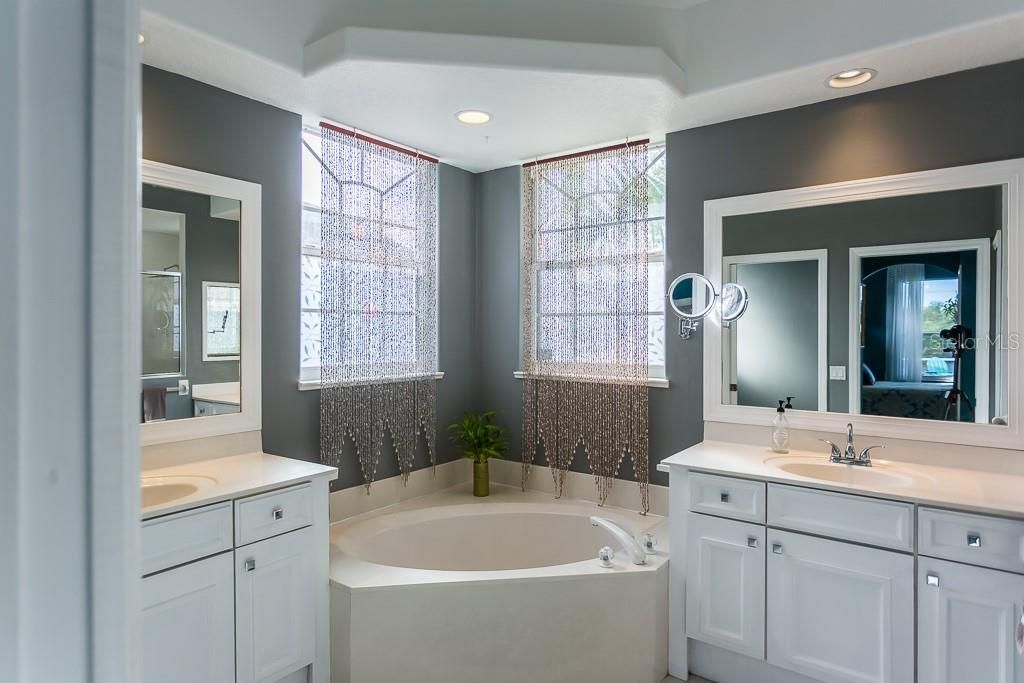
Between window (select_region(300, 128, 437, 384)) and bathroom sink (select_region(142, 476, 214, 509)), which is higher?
window (select_region(300, 128, 437, 384))

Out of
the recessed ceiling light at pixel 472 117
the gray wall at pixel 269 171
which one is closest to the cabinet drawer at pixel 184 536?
the gray wall at pixel 269 171

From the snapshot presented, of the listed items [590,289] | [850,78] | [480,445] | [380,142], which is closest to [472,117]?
[380,142]

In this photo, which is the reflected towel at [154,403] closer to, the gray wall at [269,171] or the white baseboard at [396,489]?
the gray wall at [269,171]

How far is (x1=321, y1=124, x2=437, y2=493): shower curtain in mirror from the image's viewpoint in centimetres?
305

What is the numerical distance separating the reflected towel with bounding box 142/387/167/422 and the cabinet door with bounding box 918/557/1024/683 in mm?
2858

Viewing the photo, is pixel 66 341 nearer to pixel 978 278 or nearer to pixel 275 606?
pixel 275 606

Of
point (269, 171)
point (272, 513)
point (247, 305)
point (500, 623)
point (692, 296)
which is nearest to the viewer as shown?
point (272, 513)

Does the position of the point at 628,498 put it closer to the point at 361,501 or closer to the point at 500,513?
the point at 500,513

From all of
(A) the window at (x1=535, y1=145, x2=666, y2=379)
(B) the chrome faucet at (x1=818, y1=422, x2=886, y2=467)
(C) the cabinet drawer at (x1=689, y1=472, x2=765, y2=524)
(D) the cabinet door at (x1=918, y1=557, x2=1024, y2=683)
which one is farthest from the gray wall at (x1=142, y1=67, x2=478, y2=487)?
(D) the cabinet door at (x1=918, y1=557, x2=1024, y2=683)

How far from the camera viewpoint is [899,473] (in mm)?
2391

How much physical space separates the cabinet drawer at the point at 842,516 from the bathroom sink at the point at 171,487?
2157mm

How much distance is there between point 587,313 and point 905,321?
1.53 meters

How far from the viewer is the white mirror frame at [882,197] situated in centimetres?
236

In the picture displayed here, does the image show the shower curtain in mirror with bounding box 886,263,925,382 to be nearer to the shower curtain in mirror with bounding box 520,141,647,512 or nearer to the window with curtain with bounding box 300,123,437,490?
the shower curtain in mirror with bounding box 520,141,647,512
